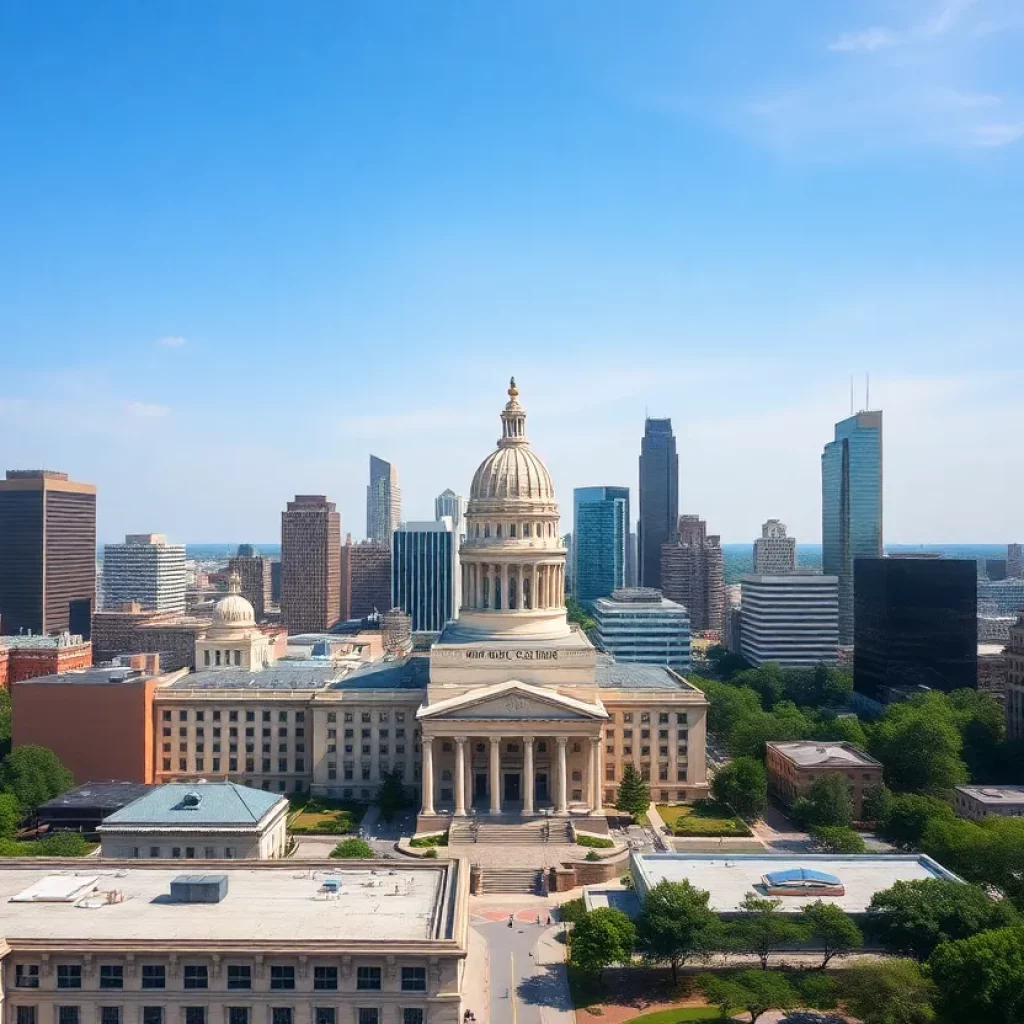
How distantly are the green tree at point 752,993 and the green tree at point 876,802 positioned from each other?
1724 inches

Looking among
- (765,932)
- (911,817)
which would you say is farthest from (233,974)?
(911,817)

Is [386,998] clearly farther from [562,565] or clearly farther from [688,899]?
[562,565]

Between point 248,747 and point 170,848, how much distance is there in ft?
127

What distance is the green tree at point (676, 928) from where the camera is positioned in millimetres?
66375

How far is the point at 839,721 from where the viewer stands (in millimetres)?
135750

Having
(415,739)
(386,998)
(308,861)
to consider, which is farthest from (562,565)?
(386,998)

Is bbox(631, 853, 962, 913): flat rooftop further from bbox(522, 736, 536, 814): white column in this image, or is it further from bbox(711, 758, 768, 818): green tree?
bbox(711, 758, 768, 818): green tree

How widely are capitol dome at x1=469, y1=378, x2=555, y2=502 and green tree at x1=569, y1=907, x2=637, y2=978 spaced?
6004cm

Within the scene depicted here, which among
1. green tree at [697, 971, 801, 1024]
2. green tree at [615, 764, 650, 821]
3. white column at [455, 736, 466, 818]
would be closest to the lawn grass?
green tree at [615, 764, 650, 821]

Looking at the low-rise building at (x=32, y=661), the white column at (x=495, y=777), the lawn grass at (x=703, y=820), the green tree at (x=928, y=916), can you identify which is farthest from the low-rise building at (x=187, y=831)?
the low-rise building at (x=32, y=661)

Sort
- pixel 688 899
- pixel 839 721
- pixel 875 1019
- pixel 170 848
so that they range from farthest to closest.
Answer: pixel 839 721
pixel 170 848
pixel 688 899
pixel 875 1019

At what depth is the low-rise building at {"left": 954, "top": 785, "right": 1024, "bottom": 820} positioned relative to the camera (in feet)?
334

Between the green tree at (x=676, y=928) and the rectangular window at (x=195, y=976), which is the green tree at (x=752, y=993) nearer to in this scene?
the green tree at (x=676, y=928)

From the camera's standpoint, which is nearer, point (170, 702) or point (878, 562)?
point (170, 702)
